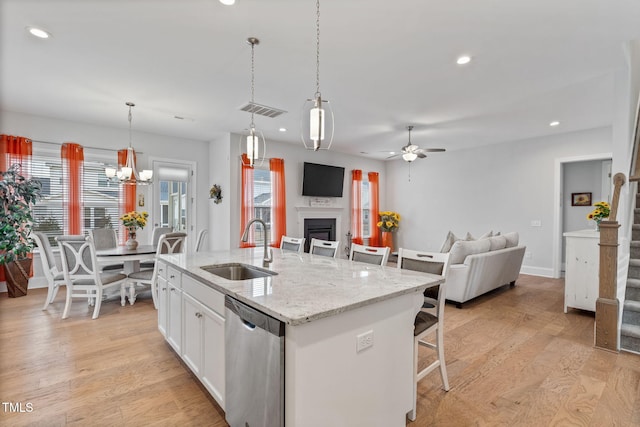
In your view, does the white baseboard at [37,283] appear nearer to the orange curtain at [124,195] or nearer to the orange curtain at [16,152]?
the orange curtain at [124,195]

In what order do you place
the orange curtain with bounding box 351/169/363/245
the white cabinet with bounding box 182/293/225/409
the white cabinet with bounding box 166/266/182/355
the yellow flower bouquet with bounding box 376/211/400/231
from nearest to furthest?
the white cabinet with bounding box 182/293/225/409, the white cabinet with bounding box 166/266/182/355, the orange curtain with bounding box 351/169/363/245, the yellow flower bouquet with bounding box 376/211/400/231

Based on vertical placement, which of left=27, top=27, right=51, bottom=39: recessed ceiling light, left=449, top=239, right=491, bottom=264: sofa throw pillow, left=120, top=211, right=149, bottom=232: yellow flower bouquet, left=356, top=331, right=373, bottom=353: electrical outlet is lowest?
left=356, top=331, right=373, bottom=353: electrical outlet

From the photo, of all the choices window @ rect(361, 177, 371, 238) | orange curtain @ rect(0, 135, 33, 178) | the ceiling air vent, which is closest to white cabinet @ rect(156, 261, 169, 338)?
the ceiling air vent

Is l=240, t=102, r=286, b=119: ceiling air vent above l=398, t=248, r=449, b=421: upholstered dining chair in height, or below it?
above

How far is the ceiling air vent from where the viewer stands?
4.26 meters

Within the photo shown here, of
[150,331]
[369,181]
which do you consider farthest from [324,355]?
[369,181]

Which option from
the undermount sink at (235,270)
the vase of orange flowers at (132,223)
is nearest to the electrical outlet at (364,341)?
the undermount sink at (235,270)

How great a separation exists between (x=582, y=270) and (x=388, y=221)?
15.5ft

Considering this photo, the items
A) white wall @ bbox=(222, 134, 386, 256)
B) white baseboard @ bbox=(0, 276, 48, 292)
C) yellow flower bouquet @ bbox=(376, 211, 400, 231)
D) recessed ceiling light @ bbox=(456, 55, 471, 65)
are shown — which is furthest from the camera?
yellow flower bouquet @ bbox=(376, 211, 400, 231)

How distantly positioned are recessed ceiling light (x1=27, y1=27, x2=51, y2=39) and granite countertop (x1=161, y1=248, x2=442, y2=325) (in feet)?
7.28

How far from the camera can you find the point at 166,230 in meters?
5.24

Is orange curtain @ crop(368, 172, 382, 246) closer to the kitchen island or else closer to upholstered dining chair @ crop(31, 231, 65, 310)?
the kitchen island

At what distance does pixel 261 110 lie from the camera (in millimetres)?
4441

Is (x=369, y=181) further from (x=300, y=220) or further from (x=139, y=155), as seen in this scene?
(x=139, y=155)
